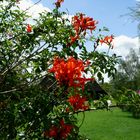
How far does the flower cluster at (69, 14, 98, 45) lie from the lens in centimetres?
336

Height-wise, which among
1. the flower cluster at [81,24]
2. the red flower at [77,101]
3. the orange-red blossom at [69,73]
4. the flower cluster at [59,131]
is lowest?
the flower cluster at [59,131]

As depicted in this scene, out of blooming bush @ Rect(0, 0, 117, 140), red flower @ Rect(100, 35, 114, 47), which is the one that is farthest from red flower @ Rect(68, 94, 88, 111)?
red flower @ Rect(100, 35, 114, 47)

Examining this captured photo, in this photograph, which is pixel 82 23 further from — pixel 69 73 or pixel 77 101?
pixel 69 73

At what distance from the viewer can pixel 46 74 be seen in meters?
3.38

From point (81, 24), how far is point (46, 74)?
18.9 inches

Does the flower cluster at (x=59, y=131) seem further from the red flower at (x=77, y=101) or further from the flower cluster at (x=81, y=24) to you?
the flower cluster at (x=81, y=24)

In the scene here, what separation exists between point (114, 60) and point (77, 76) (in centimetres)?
111

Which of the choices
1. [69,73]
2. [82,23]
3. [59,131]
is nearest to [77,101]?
[59,131]

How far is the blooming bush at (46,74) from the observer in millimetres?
2590

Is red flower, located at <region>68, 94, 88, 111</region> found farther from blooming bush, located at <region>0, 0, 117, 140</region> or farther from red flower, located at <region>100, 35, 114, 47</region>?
red flower, located at <region>100, 35, 114, 47</region>

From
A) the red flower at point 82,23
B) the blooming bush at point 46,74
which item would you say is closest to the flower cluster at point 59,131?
the blooming bush at point 46,74

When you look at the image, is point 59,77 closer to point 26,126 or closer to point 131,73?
point 26,126

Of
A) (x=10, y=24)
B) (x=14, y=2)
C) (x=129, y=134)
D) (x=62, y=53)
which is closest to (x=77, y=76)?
(x=62, y=53)

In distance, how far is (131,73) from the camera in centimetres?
7669
